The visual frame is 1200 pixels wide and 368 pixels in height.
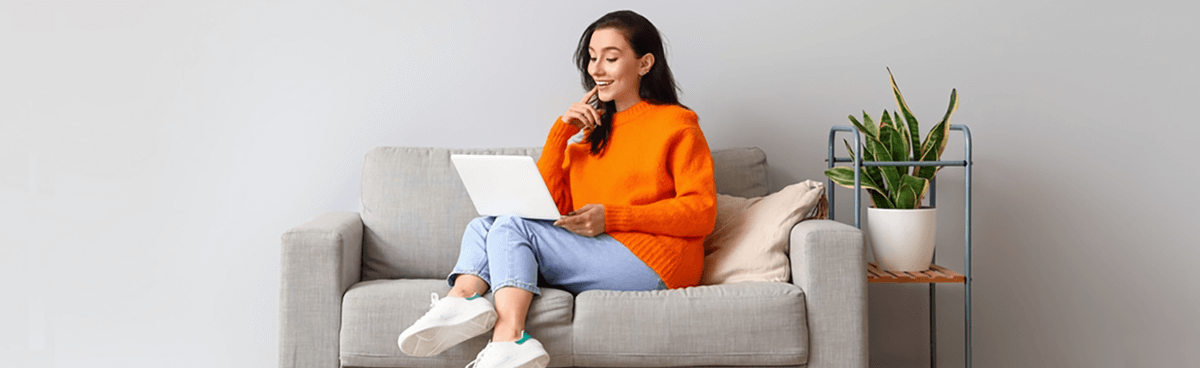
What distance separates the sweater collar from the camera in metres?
1.99

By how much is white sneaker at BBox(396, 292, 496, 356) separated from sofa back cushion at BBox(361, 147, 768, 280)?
54 centimetres

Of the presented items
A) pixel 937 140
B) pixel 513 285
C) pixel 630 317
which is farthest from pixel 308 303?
pixel 937 140

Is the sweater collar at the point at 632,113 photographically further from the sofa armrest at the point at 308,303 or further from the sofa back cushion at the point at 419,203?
the sofa armrest at the point at 308,303

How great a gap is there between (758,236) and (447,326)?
770mm

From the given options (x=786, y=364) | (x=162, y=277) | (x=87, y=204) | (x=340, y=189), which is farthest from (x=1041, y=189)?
(x=87, y=204)

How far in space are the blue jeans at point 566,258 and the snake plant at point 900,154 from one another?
66 cm

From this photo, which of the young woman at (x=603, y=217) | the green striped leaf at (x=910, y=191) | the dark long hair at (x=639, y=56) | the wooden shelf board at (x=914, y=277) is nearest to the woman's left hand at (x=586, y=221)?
the young woman at (x=603, y=217)

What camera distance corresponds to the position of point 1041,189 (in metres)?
2.44

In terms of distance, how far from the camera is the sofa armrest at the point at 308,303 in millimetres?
1727

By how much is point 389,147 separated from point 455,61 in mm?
329

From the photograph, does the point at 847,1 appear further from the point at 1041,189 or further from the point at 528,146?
the point at 528,146

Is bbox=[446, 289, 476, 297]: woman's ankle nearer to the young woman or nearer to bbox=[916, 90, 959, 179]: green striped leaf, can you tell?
the young woman

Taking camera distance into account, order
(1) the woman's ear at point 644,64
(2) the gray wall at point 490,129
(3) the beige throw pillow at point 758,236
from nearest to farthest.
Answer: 1. (3) the beige throw pillow at point 758,236
2. (1) the woman's ear at point 644,64
3. (2) the gray wall at point 490,129

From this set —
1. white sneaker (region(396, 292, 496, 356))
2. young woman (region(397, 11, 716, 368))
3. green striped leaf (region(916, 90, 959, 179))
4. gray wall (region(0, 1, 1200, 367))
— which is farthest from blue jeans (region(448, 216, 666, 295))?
green striped leaf (region(916, 90, 959, 179))
